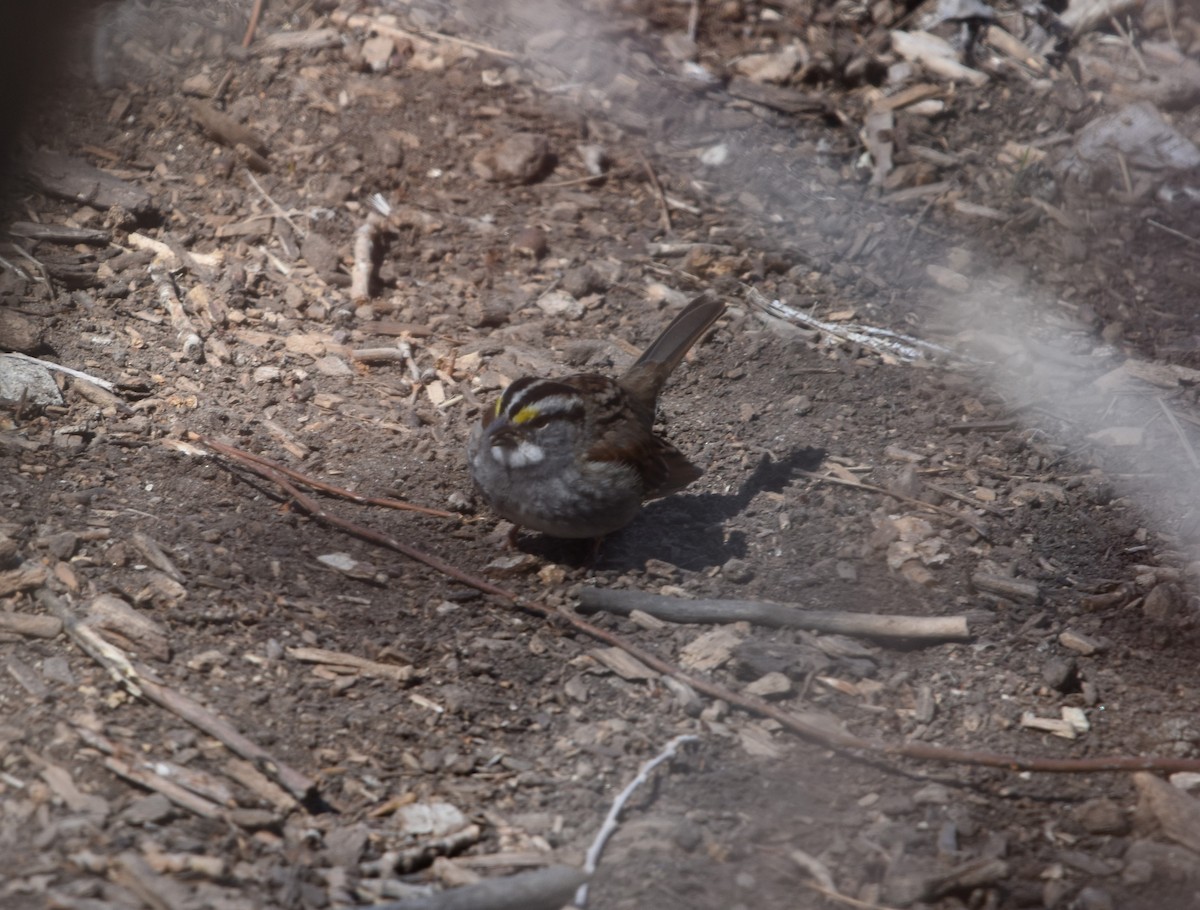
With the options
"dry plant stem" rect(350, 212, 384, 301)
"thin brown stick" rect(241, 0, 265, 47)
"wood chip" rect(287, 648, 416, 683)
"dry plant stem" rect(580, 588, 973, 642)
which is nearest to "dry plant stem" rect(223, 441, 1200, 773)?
"dry plant stem" rect(580, 588, 973, 642)

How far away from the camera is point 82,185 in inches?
247

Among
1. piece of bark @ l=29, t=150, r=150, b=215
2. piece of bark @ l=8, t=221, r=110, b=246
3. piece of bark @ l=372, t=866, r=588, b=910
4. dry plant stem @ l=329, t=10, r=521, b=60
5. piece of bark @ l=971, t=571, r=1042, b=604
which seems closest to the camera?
piece of bark @ l=372, t=866, r=588, b=910

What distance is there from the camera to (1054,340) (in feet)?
21.0

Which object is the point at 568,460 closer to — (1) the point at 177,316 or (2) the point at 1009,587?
(2) the point at 1009,587

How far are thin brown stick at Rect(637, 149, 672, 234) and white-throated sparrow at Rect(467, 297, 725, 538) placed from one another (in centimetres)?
231

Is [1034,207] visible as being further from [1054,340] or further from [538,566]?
[538,566]

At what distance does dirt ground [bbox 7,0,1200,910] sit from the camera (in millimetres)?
3537

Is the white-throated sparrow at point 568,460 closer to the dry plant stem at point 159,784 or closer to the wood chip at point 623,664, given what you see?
the wood chip at point 623,664

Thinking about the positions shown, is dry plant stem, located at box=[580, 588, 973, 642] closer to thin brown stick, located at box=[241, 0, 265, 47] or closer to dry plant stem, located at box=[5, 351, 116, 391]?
dry plant stem, located at box=[5, 351, 116, 391]

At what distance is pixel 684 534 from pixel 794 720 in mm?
1328

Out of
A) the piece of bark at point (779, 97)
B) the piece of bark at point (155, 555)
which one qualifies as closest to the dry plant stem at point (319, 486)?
the piece of bark at point (155, 555)

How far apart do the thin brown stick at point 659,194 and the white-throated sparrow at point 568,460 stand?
2.31m

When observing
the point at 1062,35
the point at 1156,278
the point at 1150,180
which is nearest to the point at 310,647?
the point at 1156,278

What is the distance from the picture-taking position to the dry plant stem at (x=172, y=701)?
3510 millimetres
